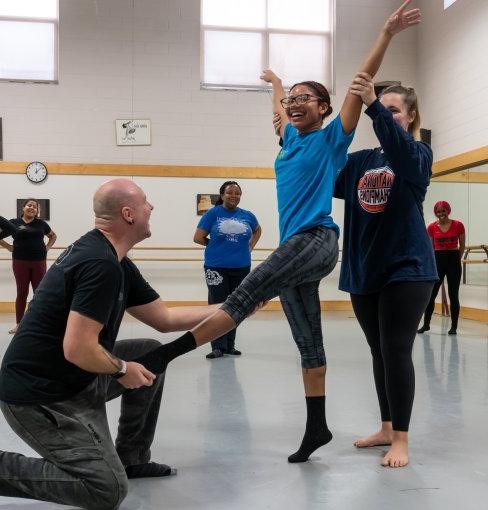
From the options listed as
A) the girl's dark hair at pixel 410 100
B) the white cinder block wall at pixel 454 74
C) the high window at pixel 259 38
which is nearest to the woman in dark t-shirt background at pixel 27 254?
the high window at pixel 259 38

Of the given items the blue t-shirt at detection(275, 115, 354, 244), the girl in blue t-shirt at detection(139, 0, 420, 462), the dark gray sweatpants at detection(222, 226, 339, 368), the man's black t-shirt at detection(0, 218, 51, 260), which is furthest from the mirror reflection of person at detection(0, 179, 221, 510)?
the man's black t-shirt at detection(0, 218, 51, 260)

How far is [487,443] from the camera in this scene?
2.54 metres

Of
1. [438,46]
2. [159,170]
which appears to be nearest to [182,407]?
[159,170]

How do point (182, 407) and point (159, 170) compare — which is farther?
point (159, 170)

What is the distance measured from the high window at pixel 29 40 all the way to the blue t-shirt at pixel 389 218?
769cm

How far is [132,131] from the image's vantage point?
9.00 m

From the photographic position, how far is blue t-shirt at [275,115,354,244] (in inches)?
86.3

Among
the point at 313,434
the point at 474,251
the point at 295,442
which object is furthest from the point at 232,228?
the point at 474,251

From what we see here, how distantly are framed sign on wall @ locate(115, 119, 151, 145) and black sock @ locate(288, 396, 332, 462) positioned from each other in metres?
7.29

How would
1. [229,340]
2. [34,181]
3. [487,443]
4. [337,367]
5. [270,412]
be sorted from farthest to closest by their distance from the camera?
[34,181], [229,340], [337,367], [270,412], [487,443]

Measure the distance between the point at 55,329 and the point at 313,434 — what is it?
1.09 meters

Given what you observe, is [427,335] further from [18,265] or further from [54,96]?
[54,96]

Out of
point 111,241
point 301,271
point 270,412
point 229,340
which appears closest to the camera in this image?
point 111,241

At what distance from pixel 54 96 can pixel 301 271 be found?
7.78m
